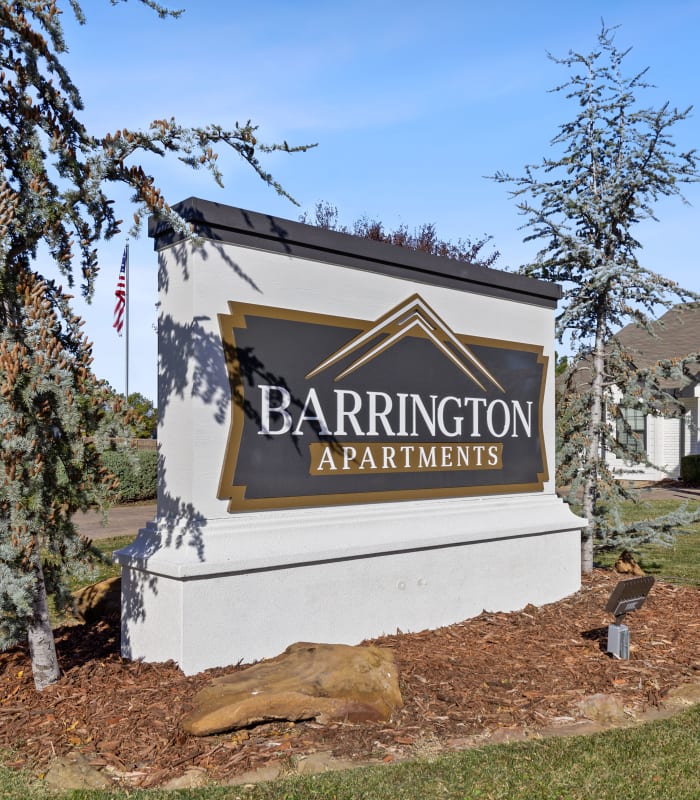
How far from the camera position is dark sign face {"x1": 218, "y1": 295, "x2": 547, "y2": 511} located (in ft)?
20.8

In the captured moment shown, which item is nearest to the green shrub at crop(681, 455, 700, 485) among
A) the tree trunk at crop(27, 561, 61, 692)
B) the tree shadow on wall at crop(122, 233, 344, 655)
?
the tree shadow on wall at crop(122, 233, 344, 655)

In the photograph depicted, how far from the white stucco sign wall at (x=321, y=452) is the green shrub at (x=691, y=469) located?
1723 centimetres

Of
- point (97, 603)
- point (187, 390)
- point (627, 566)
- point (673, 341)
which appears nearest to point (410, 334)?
point (187, 390)

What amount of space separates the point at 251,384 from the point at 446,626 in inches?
119

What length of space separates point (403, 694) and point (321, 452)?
211cm

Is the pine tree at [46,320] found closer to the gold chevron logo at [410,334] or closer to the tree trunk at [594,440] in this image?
the gold chevron logo at [410,334]

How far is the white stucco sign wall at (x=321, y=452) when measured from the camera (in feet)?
19.8

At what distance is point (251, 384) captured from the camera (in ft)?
20.7

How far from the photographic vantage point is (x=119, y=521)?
15.5 meters

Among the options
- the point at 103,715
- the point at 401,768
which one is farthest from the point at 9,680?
the point at 401,768

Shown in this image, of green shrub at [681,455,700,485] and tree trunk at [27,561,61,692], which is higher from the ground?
tree trunk at [27,561,61,692]

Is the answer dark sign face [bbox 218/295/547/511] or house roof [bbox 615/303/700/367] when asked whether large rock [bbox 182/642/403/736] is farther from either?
house roof [bbox 615/303/700/367]

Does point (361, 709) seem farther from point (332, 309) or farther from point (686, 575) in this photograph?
point (686, 575)

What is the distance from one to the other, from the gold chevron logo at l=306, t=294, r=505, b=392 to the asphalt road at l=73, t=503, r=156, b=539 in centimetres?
586
